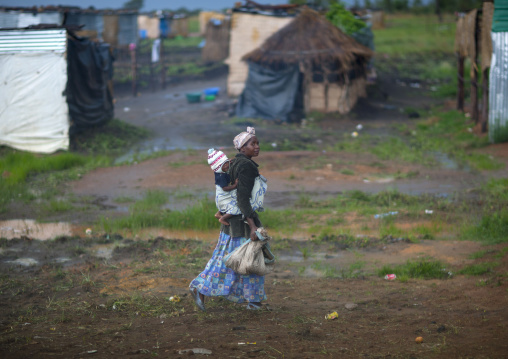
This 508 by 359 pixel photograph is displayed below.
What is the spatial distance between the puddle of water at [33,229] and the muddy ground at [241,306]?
6cm

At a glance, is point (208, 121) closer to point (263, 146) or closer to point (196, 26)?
point (263, 146)

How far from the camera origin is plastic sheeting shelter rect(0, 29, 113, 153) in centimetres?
1324

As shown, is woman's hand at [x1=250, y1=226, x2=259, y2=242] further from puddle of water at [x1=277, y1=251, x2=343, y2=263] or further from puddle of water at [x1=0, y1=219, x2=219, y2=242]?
puddle of water at [x1=0, y1=219, x2=219, y2=242]

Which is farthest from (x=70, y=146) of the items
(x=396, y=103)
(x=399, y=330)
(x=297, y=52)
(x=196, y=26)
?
(x=196, y=26)

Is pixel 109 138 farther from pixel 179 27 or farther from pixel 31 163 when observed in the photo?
pixel 179 27

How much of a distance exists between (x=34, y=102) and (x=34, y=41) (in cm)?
144

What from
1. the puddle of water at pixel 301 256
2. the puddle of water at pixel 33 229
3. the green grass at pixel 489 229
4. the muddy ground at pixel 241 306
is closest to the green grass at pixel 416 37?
the muddy ground at pixel 241 306

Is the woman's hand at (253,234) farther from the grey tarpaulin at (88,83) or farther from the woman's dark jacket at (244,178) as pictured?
the grey tarpaulin at (88,83)

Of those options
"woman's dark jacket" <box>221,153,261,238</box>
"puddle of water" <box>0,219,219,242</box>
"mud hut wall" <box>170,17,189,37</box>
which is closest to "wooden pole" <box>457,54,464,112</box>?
"puddle of water" <box>0,219,219,242</box>

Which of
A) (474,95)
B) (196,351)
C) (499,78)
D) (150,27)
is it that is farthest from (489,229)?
(150,27)

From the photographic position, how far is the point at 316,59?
1744 cm

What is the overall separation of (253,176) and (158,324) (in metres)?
1.40

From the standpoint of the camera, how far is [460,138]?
14102 mm

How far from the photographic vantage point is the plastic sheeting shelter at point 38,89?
13.2 m
